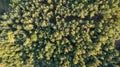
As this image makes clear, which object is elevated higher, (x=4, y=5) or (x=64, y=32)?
(x=4, y=5)

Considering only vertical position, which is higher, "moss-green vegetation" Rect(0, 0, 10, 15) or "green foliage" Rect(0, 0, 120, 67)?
"moss-green vegetation" Rect(0, 0, 10, 15)

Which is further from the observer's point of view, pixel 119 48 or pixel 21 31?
pixel 119 48

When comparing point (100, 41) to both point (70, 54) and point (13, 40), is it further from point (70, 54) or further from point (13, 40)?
point (13, 40)

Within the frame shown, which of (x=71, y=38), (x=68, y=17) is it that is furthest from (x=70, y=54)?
(x=68, y=17)

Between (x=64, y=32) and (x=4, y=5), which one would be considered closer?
(x=64, y=32)

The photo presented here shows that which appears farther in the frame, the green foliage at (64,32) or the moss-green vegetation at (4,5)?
the moss-green vegetation at (4,5)

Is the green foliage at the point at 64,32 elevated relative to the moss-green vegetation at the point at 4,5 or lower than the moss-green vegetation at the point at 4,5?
lower

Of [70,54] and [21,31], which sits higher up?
[21,31]

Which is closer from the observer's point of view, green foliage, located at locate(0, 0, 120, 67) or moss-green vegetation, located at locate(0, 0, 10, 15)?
green foliage, located at locate(0, 0, 120, 67)
